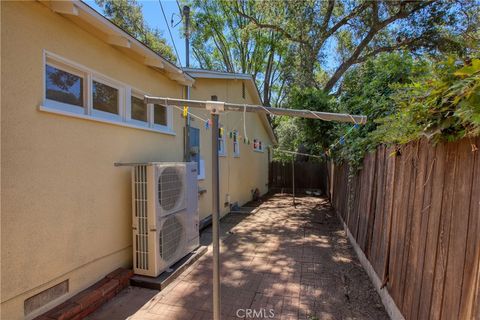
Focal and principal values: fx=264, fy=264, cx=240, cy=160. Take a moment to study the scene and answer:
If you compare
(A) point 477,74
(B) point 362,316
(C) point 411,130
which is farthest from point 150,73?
(B) point 362,316

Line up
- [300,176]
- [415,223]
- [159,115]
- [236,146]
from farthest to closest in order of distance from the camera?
[300,176], [236,146], [159,115], [415,223]

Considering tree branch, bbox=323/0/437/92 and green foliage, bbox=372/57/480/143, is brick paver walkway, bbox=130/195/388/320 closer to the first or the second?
green foliage, bbox=372/57/480/143

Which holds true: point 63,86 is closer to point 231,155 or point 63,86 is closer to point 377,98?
point 377,98

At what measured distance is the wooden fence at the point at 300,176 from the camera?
47.9 ft

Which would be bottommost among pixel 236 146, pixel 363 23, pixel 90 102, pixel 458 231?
pixel 458 231

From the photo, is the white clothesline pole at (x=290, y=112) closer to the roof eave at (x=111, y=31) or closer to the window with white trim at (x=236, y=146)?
the roof eave at (x=111, y=31)

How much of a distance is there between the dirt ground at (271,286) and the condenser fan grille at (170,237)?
405 millimetres

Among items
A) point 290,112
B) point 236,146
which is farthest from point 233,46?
point 290,112

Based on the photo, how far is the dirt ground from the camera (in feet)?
10.1

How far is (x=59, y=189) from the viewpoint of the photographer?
2816 mm

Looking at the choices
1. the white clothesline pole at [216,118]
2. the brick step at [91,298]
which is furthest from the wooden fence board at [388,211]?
the brick step at [91,298]

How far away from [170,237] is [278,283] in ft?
5.64

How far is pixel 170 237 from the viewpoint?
12.9 feet

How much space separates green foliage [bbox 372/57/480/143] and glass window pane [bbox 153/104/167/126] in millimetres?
3870
